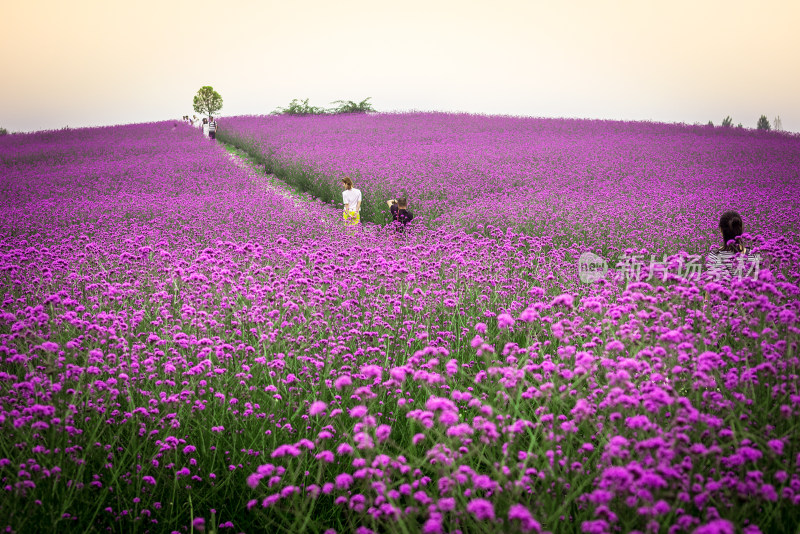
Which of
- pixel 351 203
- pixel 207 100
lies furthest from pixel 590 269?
pixel 207 100

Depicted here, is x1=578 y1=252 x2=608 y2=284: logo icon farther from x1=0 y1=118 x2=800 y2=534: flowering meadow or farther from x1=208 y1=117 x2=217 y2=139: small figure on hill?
x1=208 y1=117 x2=217 y2=139: small figure on hill

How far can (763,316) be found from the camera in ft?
9.64

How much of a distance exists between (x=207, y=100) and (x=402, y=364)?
47.3m

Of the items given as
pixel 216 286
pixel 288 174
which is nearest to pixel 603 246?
pixel 216 286

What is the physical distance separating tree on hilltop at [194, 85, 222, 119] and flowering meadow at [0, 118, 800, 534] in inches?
1355

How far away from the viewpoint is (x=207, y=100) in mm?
44875

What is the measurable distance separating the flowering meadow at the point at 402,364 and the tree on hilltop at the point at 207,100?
34.4 m

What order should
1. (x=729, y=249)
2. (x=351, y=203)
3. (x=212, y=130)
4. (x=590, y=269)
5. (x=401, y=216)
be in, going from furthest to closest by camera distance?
1. (x=212, y=130)
2. (x=351, y=203)
3. (x=401, y=216)
4. (x=590, y=269)
5. (x=729, y=249)

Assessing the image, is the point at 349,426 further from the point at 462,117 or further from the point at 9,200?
the point at 462,117

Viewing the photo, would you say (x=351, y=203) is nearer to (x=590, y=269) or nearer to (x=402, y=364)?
(x=590, y=269)

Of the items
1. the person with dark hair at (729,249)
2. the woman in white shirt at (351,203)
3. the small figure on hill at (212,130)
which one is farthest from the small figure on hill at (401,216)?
the small figure on hill at (212,130)

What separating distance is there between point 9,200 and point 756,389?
14735 millimetres

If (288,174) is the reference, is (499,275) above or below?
below

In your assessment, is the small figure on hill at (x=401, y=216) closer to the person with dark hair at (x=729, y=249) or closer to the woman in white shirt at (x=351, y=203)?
the woman in white shirt at (x=351, y=203)
